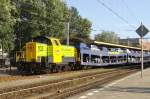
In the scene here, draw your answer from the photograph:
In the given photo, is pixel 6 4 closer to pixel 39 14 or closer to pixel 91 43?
pixel 91 43

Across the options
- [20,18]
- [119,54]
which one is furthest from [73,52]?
[20,18]

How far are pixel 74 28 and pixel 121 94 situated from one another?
104 metres

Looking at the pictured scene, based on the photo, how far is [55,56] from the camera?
36.5 meters

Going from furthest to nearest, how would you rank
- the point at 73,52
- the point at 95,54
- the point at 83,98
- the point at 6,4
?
the point at 6,4 → the point at 95,54 → the point at 73,52 → the point at 83,98

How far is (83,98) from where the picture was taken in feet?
52.2

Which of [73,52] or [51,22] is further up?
→ [51,22]

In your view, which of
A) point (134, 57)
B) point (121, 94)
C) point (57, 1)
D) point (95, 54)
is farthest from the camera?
point (57, 1)

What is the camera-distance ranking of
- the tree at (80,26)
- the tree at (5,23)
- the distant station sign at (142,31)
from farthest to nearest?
the tree at (80,26)
the tree at (5,23)
the distant station sign at (142,31)

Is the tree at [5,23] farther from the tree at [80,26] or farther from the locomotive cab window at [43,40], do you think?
the tree at [80,26]

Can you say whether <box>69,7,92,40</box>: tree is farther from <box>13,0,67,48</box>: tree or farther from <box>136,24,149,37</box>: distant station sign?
<box>136,24,149,37</box>: distant station sign

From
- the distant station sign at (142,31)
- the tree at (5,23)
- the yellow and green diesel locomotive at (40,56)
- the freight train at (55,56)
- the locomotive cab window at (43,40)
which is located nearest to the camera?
the distant station sign at (142,31)

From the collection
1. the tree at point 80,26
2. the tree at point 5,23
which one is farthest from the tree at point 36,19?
the tree at point 80,26

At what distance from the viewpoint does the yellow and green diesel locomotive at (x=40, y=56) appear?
112 ft

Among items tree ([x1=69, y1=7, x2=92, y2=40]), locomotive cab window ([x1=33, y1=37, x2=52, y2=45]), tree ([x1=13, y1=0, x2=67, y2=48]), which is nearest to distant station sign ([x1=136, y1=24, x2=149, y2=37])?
locomotive cab window ([x1=33, y1=37, x2=52, y2=45])
